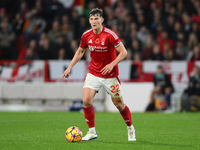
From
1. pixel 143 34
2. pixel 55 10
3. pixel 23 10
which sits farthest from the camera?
pixel 23 10

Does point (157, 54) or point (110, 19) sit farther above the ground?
point (110, 19)

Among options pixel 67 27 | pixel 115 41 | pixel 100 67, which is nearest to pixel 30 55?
pixel 67 27

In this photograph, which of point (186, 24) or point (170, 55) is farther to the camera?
point (186, 24)

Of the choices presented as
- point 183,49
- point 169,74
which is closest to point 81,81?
point 169,74

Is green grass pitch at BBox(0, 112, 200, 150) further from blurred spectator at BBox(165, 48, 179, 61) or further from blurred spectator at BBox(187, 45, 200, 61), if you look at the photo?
blurred spectator at BBox(187, 45, 200, 61)

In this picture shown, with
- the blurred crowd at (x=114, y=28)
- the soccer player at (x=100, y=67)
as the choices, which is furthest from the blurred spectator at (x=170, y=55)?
the soccer player at (x=100, y=67)

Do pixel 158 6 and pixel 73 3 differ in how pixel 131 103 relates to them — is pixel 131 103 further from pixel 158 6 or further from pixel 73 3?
pixel 73 3

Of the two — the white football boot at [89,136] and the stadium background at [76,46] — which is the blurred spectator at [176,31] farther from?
the white football boot at [89,136]

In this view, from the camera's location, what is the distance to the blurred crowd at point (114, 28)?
1728cm

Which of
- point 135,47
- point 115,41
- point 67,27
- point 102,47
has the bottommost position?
point 102,47

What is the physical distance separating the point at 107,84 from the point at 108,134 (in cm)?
150

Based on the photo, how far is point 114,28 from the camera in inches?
693

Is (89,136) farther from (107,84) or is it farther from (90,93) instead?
(107,84)

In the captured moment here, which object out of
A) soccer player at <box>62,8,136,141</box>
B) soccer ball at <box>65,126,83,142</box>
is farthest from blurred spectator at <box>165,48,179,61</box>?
soccer ball at <box>65,126,83,142</box>
